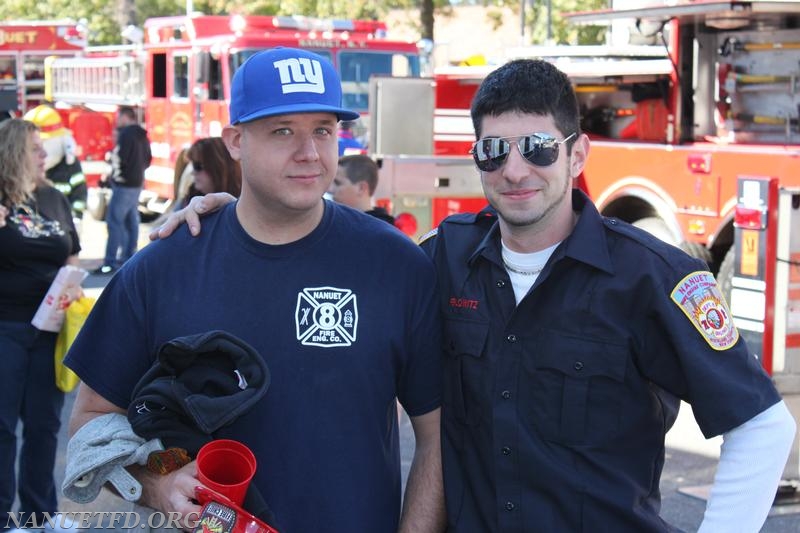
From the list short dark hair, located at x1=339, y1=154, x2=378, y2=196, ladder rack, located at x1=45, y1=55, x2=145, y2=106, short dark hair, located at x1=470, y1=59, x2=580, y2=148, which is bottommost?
short dark hair, located at x1=339, y1=154, x2=378, y2=196

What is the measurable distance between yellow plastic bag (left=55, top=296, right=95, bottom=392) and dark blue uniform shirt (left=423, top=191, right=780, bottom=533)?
285 centimetres

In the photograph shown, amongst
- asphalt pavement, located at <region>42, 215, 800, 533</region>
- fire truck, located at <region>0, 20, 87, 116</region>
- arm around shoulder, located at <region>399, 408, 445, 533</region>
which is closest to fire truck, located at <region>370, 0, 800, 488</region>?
asphalt pavement, located at <region>42, 215, 800, 533</region>

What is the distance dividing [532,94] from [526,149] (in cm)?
12

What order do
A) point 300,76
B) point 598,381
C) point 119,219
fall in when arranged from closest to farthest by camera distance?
point 598,381 → point 300,76 → point 119,219

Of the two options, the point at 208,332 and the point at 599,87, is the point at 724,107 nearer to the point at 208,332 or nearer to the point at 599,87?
the point at 599,87

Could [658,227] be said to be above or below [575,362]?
below

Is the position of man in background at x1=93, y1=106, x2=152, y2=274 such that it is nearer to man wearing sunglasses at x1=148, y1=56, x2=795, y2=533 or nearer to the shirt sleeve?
man wearing sunglasses at x1=148, y1=56, x2=795, y2=533

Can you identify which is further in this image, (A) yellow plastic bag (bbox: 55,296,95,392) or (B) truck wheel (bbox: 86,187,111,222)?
(B) truck wheel (bbox: 86,187,111,222)

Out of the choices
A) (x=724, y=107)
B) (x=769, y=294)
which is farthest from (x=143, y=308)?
(x=724, y=107)

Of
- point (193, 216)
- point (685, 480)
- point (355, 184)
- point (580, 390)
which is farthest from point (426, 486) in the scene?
point (685, 480)

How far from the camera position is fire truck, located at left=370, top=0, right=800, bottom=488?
8375mm

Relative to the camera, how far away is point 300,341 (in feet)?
8.02

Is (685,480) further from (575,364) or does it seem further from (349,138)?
(349,138)

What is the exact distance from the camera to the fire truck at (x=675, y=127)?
8.38 metres
